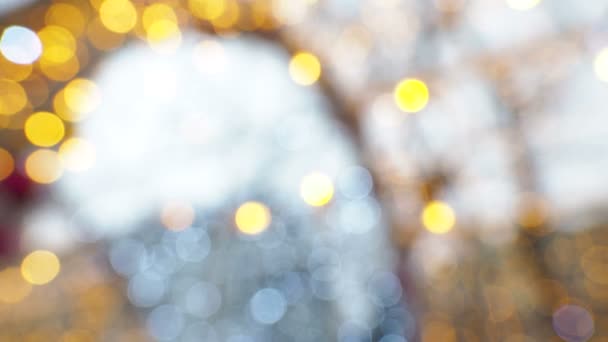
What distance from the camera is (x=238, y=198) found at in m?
1.54

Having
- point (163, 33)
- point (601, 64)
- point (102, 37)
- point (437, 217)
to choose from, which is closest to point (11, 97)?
point (102, 37)

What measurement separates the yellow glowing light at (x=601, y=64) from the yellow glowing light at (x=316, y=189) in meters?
0.64

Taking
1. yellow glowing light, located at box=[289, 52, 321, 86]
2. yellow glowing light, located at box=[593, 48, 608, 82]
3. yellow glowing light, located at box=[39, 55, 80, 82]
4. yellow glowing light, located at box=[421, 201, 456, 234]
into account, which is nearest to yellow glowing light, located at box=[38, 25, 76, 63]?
yellow glowing light, located at box=[39, 55, 80, 82]

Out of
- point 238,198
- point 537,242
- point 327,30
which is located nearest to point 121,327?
point 238,198

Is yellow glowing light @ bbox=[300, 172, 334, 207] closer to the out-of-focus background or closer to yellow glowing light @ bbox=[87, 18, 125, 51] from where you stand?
the out-of-focus background

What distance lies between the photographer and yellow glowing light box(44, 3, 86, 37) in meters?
0.96

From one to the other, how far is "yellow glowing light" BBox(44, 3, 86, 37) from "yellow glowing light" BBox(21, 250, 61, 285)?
611 mm

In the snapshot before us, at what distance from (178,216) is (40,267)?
1.10 ft

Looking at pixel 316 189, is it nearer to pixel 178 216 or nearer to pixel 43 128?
pixel 178 216

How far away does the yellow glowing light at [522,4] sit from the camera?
1.24 meters

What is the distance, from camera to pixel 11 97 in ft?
3.63

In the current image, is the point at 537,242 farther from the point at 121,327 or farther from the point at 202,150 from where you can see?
the point at 121,327

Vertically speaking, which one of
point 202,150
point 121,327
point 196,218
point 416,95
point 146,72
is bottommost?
point 121,327

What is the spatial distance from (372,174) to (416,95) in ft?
0.75
